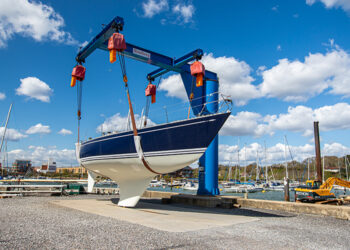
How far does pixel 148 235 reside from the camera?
5457mm

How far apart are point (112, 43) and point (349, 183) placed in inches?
616

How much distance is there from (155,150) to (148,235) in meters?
3.72

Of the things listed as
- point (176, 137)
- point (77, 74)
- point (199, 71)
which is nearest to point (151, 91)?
point (77, 74)

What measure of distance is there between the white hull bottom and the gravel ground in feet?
8.19

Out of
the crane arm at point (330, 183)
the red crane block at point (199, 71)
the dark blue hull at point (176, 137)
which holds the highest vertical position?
the red crane block at point (199, 71)

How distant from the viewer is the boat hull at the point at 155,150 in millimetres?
8227

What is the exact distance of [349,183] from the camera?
601 inches

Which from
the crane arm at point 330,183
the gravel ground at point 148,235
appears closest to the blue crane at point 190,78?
the gravel ground at point 148,235

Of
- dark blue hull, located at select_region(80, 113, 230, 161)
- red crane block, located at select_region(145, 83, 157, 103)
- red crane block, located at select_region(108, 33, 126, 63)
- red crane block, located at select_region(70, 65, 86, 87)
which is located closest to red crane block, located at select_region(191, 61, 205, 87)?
dark blue hull, located at select_region(80, 113, 230, 161)

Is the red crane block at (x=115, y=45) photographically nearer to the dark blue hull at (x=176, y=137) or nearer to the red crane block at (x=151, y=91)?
the dark blue hull at (x=176, y=137)

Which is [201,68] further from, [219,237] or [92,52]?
[219,237]

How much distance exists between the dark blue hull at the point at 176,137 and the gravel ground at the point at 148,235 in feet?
9.00

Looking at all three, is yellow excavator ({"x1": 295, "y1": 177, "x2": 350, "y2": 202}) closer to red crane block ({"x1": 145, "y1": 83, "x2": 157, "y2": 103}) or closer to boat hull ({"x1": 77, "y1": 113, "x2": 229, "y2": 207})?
boat hull ({"x1": 77, "y1": 113, "x2": 229, "y2": 207})

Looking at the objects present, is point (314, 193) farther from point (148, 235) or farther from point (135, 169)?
point (148, 235)
